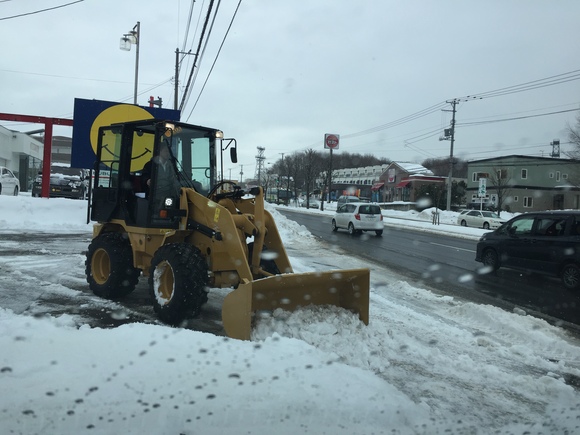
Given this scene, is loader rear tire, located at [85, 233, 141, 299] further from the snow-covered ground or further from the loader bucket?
the loader bucket

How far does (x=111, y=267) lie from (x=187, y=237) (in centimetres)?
150

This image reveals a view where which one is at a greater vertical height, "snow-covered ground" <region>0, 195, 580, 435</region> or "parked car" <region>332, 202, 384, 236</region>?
"parked car" <region>332, 202, 384, 236</region>

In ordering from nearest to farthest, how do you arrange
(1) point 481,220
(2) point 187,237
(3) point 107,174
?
(2) point 187,237 → (3) point 107,174 → (1) point 481,220

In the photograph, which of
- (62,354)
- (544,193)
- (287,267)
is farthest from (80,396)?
(544,193)

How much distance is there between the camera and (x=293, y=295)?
5648mm

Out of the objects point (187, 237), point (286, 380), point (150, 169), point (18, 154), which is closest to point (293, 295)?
point (286, 380)

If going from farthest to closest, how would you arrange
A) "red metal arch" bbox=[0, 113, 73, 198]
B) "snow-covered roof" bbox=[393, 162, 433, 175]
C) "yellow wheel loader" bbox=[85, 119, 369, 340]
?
"snow-covered roof" bbox=[393, 162, 433, 175]
"red metal arch" bbox=[0, 113, 73, 198]
"yellow wheel loader" bbox=[85, 119, 369, 340]

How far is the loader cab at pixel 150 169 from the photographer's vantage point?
6.56 meters

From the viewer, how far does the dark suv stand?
10.9 metres

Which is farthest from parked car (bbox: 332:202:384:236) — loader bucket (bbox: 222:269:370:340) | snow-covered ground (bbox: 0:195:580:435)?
loader bucket (bbox: 222:269:370:340)

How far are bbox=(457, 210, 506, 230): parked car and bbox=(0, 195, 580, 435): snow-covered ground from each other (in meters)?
31.2

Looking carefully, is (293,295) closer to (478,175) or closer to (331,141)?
(331,141)

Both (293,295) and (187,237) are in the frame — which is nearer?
(293,295)

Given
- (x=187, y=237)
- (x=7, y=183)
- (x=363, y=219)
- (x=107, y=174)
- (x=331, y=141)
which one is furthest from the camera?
(x=331, y=141)
